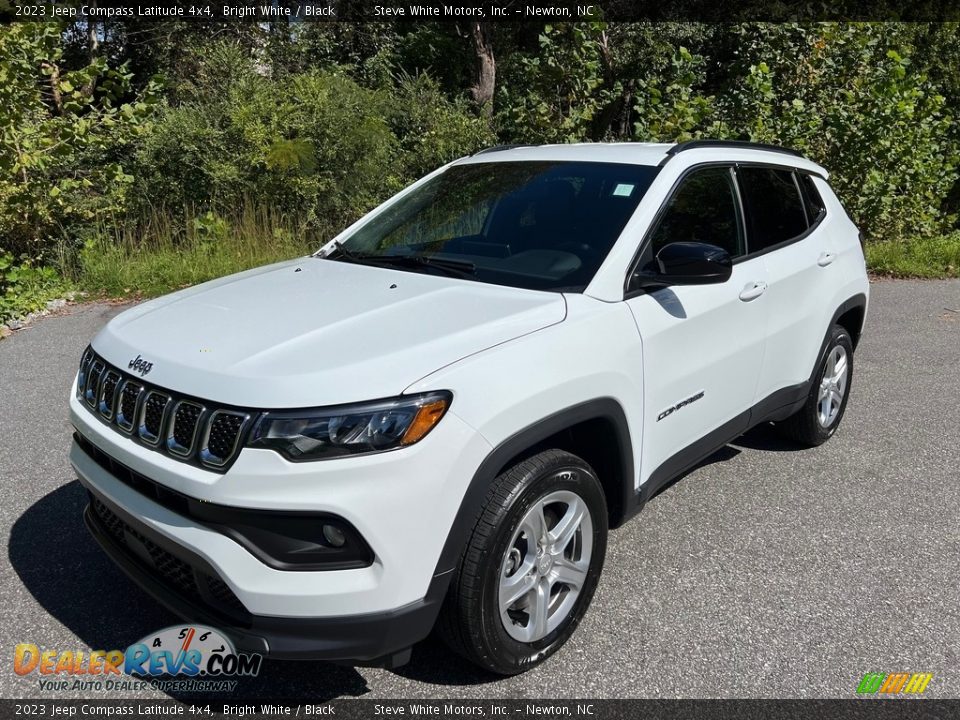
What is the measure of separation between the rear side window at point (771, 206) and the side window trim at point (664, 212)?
7 centimetres

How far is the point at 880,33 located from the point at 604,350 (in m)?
11.4

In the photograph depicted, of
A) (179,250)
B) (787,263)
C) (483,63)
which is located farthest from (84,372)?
A: (483,63)

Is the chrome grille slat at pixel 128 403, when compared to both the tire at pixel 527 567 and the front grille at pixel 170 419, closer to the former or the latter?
the front grille at pixel 170 419

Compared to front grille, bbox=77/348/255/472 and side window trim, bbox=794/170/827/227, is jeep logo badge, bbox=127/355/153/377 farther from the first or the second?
side window trim, bbox=794/170/827/227

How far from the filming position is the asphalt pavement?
273 centimetres

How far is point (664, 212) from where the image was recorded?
331 cm

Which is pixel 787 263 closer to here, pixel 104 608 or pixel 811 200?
pixel 811 200

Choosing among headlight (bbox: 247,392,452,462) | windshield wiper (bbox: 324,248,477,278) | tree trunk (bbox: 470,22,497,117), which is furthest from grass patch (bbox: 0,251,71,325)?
tree trunk (bbox: 470,22,497,117)

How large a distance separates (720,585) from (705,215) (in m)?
1.63

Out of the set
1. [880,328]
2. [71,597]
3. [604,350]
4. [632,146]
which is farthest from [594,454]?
[880,328]

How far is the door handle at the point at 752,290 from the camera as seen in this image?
3.58m

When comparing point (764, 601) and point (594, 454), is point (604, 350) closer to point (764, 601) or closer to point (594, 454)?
point (594, 454)

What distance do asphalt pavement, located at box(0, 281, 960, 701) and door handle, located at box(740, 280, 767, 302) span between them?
43.3 inches

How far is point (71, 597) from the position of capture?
3.15 m
